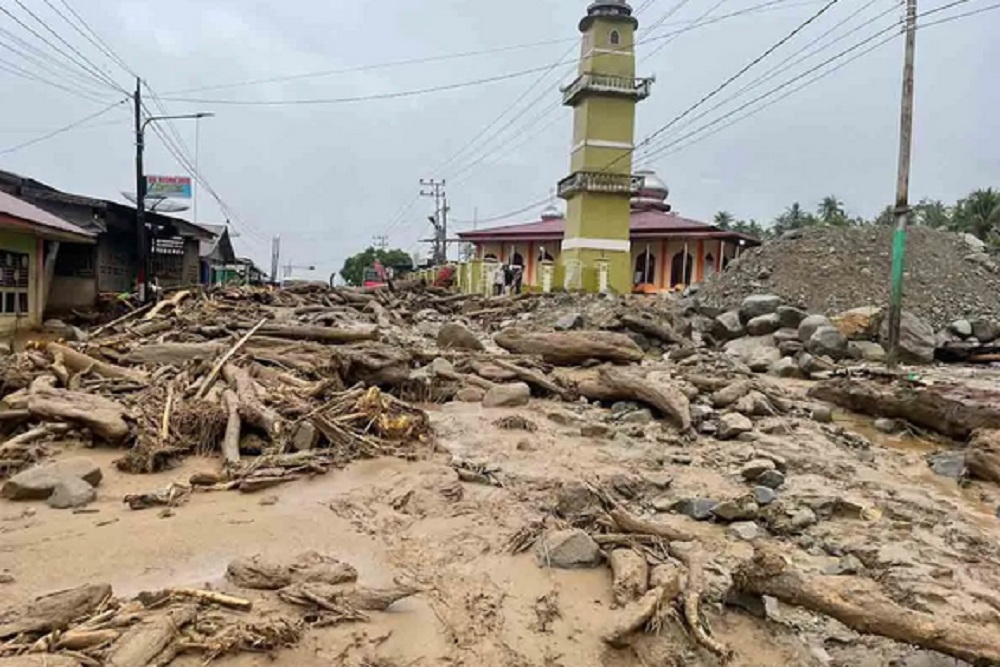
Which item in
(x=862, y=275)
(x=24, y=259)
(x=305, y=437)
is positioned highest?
(x=862, y=275)

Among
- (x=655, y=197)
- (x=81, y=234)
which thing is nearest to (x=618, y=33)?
Answer: (x=655, y=197)

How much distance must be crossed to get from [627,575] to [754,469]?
3371 millimetres

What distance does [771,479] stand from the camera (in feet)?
22.7

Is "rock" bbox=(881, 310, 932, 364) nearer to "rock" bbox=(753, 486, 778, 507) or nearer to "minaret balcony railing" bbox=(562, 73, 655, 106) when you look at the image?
"rock" bbox=(753, 486, 778, 507)

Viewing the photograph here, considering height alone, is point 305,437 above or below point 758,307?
below

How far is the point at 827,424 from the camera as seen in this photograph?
969 centimetres

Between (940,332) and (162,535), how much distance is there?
16782mm

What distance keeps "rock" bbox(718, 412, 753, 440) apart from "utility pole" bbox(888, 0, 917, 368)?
19.3 ft

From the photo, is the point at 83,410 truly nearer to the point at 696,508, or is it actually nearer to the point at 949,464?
the point at 696,508

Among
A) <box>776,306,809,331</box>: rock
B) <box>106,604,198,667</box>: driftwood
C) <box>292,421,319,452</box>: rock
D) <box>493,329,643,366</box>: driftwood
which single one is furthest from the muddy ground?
<box>776,306,809,331</box>: rock

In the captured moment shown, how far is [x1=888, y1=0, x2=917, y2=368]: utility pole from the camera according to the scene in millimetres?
12930

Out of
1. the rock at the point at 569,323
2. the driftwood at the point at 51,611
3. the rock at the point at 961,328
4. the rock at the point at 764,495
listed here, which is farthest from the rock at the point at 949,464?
the rock at the point at 569,323

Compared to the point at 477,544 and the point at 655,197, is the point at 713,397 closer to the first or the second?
the point at 477,544

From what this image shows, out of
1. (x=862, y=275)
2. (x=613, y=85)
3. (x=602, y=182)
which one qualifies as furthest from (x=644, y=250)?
(x=862, y=275)
